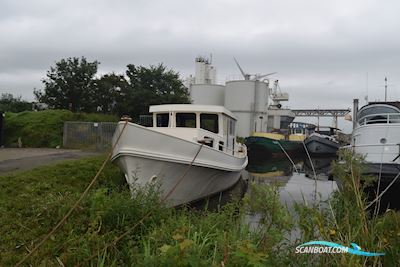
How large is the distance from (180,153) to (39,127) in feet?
55.9

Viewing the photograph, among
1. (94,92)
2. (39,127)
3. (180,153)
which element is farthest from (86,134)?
(180,153)

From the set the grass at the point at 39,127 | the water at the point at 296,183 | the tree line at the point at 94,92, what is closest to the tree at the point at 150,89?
the tree line at the point at 94,92

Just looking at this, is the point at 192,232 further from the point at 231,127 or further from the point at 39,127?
the point at 39,127

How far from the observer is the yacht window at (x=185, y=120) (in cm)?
1191

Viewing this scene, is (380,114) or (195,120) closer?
(195,120)

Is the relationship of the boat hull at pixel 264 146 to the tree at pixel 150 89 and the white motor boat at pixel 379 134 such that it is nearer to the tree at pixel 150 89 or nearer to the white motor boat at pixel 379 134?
the tree at pixel 150 89

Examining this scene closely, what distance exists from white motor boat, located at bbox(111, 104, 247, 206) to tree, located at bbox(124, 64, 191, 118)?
17.9 metres

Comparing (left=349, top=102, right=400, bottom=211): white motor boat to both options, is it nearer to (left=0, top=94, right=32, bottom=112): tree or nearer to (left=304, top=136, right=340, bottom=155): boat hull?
(left=304, top=136, right=340, bottom=155): boat hull

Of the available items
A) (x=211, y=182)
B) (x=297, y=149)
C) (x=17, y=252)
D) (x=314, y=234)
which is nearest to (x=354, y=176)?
(x=314, y=234)

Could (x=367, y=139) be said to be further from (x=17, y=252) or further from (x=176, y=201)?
(x=17, y=252)

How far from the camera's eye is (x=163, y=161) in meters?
8.71

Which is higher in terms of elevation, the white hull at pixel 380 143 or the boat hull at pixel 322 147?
the white hull at pixel 380 143

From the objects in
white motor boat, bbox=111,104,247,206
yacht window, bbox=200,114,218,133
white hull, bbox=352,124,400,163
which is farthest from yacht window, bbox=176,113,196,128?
white hull, bbox=352,124,400,163

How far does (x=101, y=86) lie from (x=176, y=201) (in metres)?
22.9
